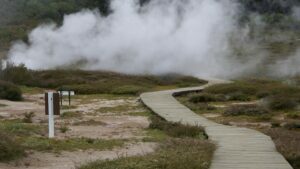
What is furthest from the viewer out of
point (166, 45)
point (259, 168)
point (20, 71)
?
point (166, 45)

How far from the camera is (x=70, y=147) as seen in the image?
14.6 metres

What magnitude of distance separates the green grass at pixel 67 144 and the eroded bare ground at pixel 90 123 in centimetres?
35

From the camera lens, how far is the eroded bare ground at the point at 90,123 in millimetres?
12984

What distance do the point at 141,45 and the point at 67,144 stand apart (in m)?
37.1

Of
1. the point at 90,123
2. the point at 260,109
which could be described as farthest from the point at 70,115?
the point at 260,109

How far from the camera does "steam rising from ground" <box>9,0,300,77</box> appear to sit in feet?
168

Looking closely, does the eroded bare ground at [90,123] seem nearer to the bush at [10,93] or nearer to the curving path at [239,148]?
the bush at [10,93]

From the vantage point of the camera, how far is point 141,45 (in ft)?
170

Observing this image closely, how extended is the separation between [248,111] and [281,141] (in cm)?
983

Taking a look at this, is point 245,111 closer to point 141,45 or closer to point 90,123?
point 90,123

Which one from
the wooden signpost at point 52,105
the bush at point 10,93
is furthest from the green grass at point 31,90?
the wooden signpost at point 52,105

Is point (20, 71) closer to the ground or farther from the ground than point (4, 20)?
closer to the ground

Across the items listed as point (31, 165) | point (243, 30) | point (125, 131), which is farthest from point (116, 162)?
point (243, 30)

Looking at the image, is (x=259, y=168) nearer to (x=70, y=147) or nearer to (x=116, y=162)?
(x=116, y=162)
